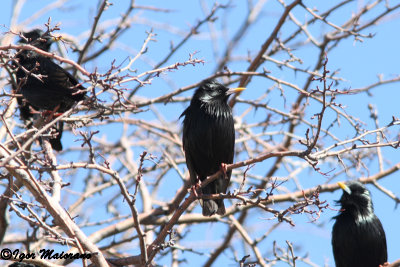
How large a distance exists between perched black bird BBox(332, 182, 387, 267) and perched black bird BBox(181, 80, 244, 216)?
1411mm

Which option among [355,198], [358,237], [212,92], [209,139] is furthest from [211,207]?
[355,198]

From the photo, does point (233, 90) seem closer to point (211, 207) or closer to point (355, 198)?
point (211, 207)

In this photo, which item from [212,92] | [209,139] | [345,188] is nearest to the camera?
[209,139]

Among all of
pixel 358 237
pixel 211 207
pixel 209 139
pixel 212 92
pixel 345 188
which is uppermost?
pixel 212 92

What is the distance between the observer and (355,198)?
673 cm

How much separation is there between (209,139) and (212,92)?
65 centimetres

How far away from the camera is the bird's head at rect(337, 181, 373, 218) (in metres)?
6.65

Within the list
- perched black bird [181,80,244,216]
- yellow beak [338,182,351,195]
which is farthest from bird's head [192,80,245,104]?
yellow beak [338,182,351,195]

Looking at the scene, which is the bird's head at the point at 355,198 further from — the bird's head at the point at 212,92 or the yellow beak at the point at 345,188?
the bird's head at the point at 212,92

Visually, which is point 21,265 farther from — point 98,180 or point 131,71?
point 98,180

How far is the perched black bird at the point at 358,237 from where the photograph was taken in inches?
251

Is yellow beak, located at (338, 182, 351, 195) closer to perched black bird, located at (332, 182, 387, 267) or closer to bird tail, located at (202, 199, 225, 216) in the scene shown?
perched black bird, located at (332, 182, 387, 267)

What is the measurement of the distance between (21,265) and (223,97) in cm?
268

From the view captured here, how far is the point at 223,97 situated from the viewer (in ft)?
20.8
